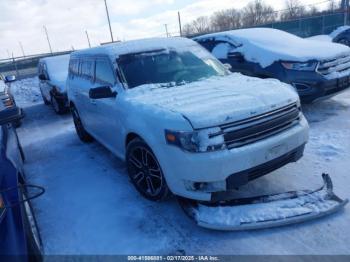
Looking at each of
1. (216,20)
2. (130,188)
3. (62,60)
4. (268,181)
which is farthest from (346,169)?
(216,20)

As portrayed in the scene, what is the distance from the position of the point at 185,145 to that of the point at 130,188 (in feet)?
5.52

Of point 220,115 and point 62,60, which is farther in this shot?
point 62,60

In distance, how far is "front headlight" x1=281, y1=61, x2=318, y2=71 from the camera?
19.8 feet

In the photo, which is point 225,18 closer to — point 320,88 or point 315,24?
point 315,24

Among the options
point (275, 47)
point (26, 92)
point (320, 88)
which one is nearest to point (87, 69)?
point (275, 47)

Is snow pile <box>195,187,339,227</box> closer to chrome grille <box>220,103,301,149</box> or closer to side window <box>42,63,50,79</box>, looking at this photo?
chrome grille <box>220,103,301,149</box>

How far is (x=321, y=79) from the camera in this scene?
593 cm

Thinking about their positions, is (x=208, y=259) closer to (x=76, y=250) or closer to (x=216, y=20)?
(x=76, y=250)

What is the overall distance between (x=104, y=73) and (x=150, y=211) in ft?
7.14

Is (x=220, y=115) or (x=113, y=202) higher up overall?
(x=220, y=115)

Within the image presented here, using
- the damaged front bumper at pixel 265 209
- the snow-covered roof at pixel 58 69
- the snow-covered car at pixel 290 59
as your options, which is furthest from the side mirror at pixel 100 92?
the snow-covered roof at pixel 58 69

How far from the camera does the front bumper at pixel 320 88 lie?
5.95 meters

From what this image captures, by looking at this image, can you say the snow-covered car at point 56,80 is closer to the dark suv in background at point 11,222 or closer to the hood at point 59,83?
the hood at point 59,83

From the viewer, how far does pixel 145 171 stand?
3.82 m
